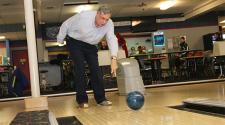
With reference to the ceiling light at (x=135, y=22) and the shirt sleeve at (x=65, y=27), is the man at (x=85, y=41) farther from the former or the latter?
the ceiling light at (x=135, y=22)

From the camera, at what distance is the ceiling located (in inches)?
379

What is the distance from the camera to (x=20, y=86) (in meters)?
8.17

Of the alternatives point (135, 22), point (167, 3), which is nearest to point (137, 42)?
point (135, 22)

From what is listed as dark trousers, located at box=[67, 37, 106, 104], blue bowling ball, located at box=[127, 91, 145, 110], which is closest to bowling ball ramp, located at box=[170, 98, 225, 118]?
blue bowling ball, located at box=[127, 91, 145, 110]

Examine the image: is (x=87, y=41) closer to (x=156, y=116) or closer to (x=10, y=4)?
(x=156, y=116)

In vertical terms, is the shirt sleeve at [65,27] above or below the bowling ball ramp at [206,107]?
above

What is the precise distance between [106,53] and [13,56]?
9046mm

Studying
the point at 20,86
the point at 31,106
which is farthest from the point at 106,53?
the point at 31,106

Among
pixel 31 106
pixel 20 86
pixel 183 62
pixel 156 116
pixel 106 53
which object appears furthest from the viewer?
pixel 183 62

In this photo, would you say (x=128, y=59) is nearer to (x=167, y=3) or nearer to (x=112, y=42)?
(x=112, y=42)

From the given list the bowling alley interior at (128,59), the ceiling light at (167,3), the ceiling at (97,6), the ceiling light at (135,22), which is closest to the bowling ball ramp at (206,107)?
the bowling alley interior at (128,59)

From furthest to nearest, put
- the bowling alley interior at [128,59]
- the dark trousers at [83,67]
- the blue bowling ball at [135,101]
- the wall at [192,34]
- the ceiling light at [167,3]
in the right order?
the wall at [192,34], the ceiling light at [167,3], the dark trousers at [83,67], the bowling alley interior at [128,59], the blue bowling ball at [135,101]

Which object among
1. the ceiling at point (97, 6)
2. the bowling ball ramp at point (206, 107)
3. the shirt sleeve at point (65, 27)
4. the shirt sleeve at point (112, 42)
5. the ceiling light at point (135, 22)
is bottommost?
the bowling ball ramp at point (206, 107)

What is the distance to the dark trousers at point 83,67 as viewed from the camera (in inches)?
148
